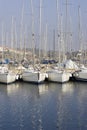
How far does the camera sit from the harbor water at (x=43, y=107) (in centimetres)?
2603

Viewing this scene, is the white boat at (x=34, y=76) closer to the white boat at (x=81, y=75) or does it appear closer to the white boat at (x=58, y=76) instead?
the white boat at (x=58, y=76)

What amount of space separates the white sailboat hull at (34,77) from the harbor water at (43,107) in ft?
5.96

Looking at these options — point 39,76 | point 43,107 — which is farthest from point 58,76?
point 43,107

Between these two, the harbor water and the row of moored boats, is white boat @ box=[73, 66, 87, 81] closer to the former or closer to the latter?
the row of moored boats

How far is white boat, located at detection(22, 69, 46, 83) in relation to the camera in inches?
1981

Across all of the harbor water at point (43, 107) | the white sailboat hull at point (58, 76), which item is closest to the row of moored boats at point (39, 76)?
the white sailboat hull at point (58, 76)

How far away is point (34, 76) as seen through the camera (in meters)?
50.5

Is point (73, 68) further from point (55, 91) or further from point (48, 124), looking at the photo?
point (48, 124)

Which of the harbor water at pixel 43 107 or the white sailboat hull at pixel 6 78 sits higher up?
the white sailboat hull at pixel 6 78

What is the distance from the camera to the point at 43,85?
4950 cm

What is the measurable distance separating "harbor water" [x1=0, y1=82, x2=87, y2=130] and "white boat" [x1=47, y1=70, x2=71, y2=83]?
282 centimetres

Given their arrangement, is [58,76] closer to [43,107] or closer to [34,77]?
[34,77]

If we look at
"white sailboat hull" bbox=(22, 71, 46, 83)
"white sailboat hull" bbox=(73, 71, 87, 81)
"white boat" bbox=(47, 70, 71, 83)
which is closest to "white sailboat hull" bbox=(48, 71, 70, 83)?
"white boat" bbox=(47, 70, 71, 83)

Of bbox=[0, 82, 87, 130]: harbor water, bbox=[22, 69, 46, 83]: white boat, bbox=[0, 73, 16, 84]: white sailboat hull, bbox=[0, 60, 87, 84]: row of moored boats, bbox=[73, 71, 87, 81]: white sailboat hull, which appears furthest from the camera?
bbox=[73, 71, 87, 81]: white sailboat hull
